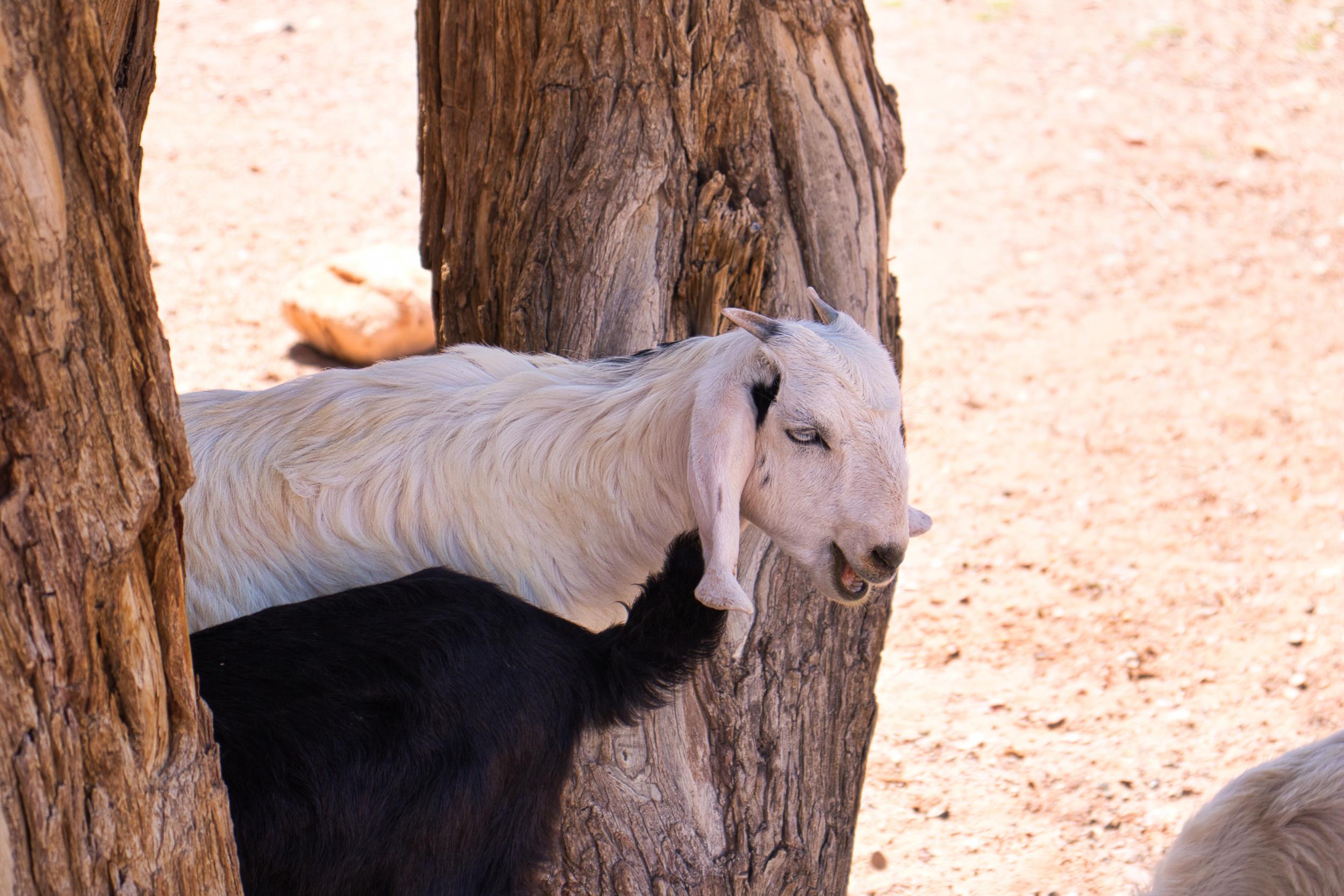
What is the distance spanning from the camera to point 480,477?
2400 millimetres

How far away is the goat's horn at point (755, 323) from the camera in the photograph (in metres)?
2.25

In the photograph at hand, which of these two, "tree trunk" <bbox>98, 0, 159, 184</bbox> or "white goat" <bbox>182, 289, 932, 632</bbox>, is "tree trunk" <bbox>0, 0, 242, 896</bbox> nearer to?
"white goat" <bbox>182, 289, 932, 632</bbox>

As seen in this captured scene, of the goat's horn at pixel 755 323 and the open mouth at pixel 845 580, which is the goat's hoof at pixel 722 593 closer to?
the open mouth at pixel 845 580

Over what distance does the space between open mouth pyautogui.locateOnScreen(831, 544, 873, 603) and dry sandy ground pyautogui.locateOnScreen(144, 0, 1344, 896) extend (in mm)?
1302

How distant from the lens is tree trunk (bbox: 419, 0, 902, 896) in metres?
3.01

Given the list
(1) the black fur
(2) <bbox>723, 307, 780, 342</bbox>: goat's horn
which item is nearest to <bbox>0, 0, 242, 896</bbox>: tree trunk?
(1) the black fur

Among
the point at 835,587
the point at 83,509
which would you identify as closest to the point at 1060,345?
the point at 835,587

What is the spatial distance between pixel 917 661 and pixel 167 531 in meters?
3.97

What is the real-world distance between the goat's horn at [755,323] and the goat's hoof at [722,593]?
1.41 ft

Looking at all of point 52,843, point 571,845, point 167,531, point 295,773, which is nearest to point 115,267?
point 167,531

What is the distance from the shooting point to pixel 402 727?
2.09 metres

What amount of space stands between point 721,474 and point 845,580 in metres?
0.37

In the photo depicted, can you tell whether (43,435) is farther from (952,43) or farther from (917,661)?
(952,43)

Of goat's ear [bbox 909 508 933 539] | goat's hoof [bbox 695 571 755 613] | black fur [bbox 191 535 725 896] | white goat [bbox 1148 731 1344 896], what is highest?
goat's ear [bbox 909 508 933 539]
